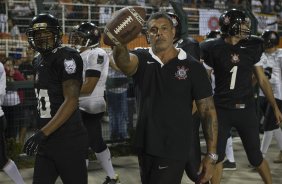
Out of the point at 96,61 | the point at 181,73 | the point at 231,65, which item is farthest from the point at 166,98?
the point at 96,61

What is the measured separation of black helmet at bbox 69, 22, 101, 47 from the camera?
5.78 m

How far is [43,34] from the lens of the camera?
368 centimetres

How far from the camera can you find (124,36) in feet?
Answer: 9.72

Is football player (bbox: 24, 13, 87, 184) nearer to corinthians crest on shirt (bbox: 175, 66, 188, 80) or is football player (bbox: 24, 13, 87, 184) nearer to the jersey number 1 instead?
corinthians crest on shirt (bbox: 175, 66, 188, 80)

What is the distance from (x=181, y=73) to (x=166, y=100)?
0.67 ft

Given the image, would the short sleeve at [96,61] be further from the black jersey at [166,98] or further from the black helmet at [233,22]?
the black jersey at [166,98]

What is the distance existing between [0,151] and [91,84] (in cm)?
119

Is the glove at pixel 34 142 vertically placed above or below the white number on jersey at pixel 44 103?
below

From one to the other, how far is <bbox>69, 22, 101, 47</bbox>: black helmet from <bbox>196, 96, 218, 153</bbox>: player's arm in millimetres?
2669

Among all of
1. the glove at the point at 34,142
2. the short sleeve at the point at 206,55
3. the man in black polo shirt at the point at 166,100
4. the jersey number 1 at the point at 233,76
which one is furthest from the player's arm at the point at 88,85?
the man in black polo shirt at the point at 166,100

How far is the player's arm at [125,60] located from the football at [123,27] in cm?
7

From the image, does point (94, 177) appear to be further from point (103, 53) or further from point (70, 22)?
point (70, 22)

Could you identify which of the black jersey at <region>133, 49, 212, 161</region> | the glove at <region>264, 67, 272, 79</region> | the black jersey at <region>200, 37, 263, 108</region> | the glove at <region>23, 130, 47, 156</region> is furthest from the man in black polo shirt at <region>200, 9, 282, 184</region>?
the glove at <region>264, 67, 272, 79</region>

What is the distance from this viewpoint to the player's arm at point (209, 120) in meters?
3.38
